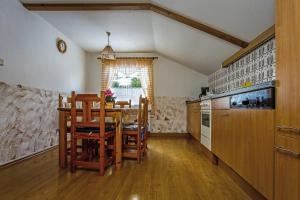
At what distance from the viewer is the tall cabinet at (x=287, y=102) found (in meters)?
1.06

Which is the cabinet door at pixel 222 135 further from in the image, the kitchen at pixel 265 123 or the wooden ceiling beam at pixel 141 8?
the wooden ceiling beam at pixel 141 8

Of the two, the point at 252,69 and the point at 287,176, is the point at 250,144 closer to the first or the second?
the point at 287,176

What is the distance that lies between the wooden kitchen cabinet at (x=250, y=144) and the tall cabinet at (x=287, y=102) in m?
0.11

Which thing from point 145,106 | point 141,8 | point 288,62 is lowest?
point 145,106

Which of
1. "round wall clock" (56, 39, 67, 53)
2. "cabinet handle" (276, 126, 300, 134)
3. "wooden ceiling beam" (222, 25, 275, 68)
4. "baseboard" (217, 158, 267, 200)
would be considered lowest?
"baseboard" (217, 158, 267, 200)

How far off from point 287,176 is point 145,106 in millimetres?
2420

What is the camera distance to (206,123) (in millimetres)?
3246

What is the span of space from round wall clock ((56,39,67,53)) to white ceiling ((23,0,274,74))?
0.74 feet

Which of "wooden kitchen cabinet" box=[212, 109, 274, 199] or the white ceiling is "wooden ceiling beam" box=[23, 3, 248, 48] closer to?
the white ceiling

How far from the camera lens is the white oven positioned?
10.1ft

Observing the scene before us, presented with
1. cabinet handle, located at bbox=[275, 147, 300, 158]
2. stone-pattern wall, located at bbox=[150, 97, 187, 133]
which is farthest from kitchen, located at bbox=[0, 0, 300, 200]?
stone-pattern wall, located at bbox=[150, 97, 187, 133]

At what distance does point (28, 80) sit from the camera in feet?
10.3

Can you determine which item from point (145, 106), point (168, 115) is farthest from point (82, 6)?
point (168, 115)

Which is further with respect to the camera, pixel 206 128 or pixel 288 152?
pixel 206 128
